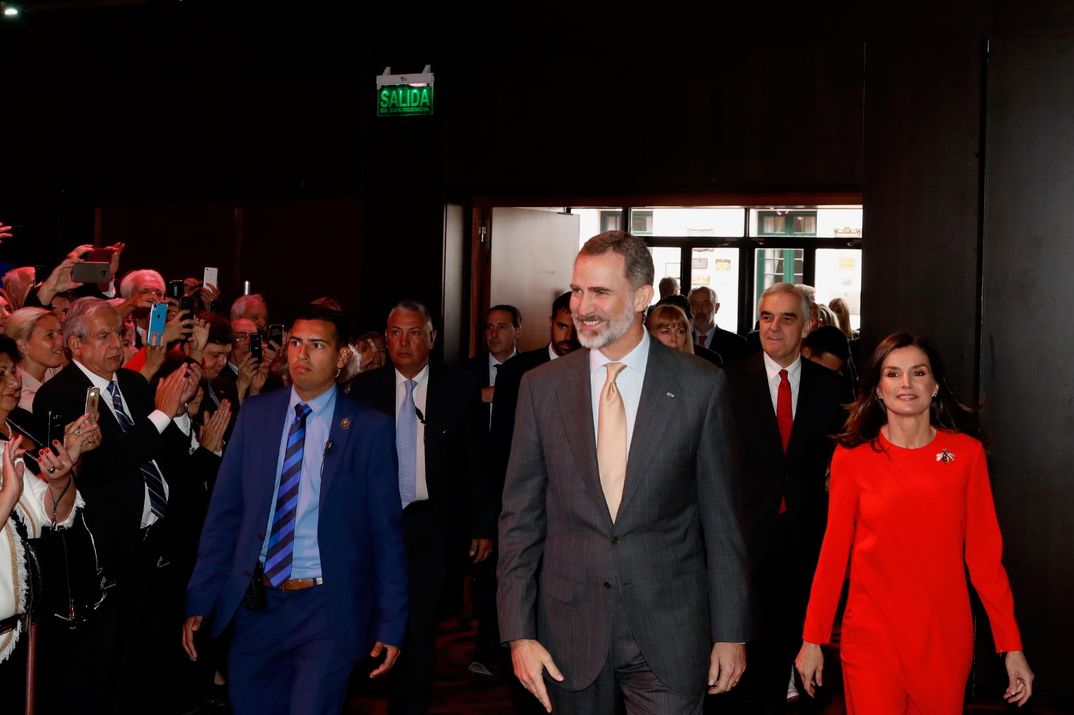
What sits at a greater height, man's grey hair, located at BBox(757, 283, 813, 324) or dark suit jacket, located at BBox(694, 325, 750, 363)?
man's grey hair, located at BBox(757, 283, 813, 324)

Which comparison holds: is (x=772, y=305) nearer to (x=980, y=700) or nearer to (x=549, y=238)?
(x=980, y=700)

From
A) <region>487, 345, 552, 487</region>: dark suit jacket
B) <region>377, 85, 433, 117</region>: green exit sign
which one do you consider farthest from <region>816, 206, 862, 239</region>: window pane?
<region>487, 345, 552, 487</region>: dark suit jacket

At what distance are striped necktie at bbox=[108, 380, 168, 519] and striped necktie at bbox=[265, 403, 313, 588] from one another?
3.84ft

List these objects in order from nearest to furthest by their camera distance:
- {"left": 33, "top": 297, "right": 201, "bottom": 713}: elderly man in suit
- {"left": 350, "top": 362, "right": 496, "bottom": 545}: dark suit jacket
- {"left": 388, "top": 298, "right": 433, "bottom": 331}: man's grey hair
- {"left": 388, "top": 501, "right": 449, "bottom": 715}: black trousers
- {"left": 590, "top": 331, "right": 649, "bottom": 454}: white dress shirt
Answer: {"left": 590, "top": 331, "right": 649, "bottom": 454}: white dress shirt < {"left": 33, "top": 297, "right": 201, "bottom": 713}: elderly man in suit < {"left": 388, "top": 501, "right": 449, "bottom": 715}: black trousers < {"left": 350, "top": 362, "right": 496, "bottom": 545}: dark suit jacket < {"left": 388, "top": 298, "right": 433, "bottom": 331}: man's grey hair

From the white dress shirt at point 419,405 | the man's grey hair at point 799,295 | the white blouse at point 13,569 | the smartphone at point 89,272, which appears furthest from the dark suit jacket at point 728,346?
the white blouse at point 13,569

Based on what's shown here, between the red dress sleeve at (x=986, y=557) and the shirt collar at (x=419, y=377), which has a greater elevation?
the shirt collar at (x=419, y=377)

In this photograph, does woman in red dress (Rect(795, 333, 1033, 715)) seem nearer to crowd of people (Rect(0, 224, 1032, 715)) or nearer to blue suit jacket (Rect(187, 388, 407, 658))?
crowd of people (Rect(0, 224, 1032, 715))

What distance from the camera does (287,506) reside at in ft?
13.5

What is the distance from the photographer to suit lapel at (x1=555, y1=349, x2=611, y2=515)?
3.28 metres

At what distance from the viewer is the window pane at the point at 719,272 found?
10320 millimetres

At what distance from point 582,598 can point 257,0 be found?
6.45 m

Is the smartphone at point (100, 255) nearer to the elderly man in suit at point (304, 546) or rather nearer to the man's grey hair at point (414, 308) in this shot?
the man's grey hair at point (414, 308)

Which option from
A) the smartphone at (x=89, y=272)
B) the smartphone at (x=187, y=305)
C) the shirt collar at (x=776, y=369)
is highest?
the smartphone at (x=89, y=272)

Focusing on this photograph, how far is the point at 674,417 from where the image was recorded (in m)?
3.30
